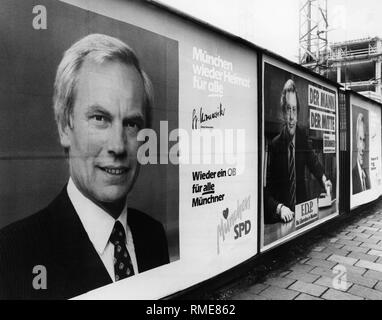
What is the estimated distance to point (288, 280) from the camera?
3.73 meters

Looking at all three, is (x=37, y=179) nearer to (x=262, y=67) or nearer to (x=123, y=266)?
(x=123, y=266)

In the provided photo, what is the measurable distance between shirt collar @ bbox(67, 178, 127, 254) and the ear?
23 centimetres

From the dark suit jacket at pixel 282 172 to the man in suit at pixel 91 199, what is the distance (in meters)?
1.93

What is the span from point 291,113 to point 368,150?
4.08m

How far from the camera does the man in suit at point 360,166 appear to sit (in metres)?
6.82

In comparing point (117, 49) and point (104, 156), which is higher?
point (117, 49)

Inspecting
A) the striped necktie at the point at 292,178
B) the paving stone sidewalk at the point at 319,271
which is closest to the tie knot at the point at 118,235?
the paving stone sidewalk at the point at 319,271

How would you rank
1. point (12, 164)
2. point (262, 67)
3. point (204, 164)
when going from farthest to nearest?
point (262, 67)
point (204, 164)
point (12, 164)

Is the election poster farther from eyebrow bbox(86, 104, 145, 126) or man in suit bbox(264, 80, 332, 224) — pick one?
man in suit bbox(264, 80, 332, 224)

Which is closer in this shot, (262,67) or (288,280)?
(288,280)

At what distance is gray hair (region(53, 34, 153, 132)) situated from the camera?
2.08 m

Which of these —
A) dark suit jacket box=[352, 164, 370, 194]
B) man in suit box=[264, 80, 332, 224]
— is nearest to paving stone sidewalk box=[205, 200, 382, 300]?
man in suit box=[264, 80, 332, 224]
